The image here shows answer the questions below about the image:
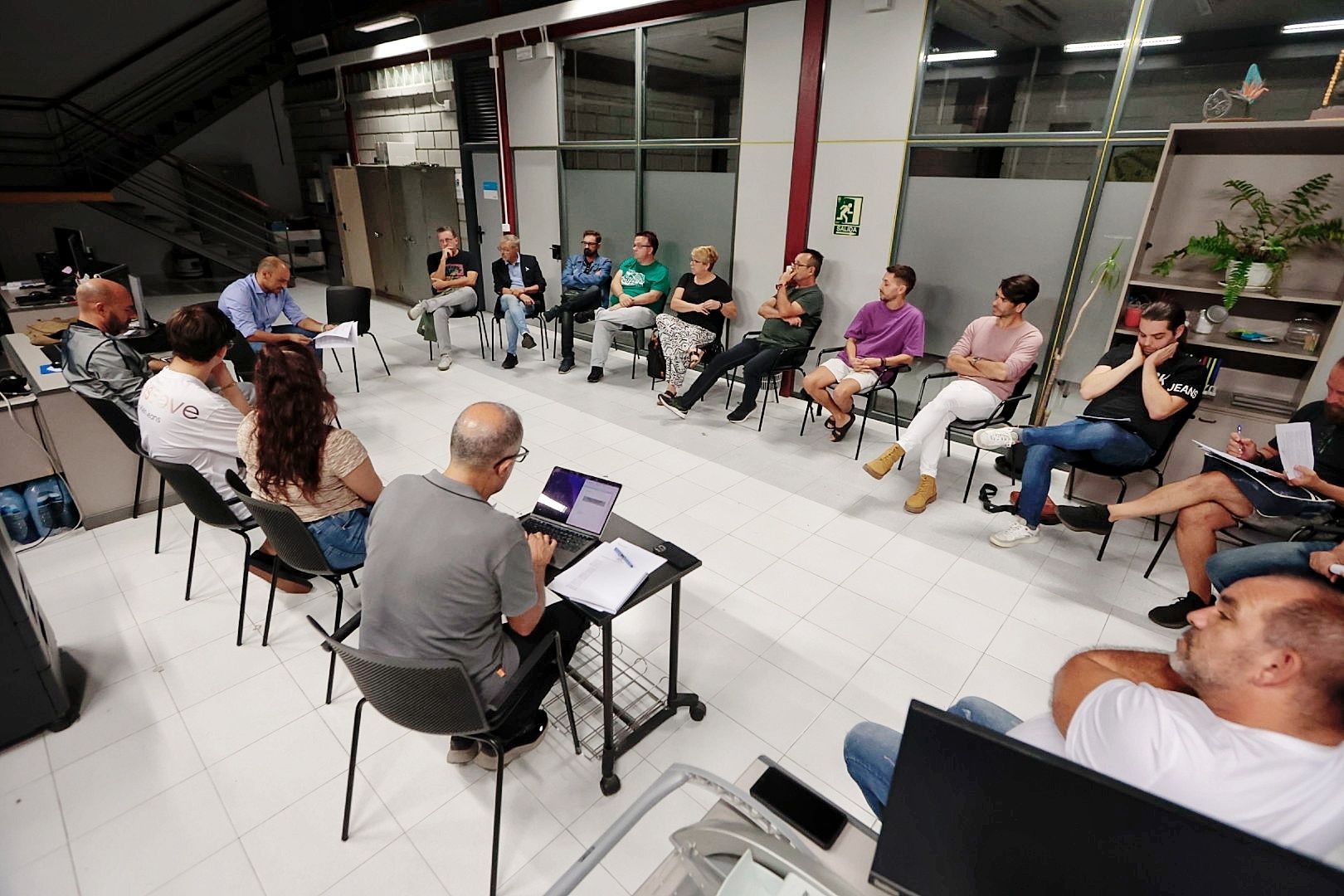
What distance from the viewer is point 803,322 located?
4730 mm

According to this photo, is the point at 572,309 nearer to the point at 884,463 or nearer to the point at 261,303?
the point at 261,303

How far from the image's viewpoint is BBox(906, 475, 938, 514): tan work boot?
3666 mm

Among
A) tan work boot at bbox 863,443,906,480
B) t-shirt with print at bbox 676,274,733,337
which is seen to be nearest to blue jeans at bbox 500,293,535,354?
t-shirt with print at bbox 676,274,733,337

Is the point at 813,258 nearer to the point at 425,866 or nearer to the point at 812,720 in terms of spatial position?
the point at 812,720

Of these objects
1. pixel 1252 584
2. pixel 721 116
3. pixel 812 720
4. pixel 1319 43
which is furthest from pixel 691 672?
pixel 721 116

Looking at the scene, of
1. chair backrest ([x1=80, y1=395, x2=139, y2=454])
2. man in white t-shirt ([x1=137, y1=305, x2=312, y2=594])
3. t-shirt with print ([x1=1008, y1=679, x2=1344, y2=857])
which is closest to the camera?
t-shirt with print ([x1=1008, y1=679, x2=1344, y2=857])

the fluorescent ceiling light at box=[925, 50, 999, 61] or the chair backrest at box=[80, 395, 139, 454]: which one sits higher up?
the fluorescent ceiling light at box=[925, 50, 999, 61]

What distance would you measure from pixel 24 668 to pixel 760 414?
13.8ft

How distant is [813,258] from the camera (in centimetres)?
463

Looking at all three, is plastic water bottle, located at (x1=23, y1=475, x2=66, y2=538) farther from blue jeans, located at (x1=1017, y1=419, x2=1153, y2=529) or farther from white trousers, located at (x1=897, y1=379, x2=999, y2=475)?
blue jeans, located at (x1=1017, y1=419, x2=1153, y2=529)

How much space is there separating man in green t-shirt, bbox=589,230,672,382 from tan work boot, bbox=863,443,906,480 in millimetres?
2614

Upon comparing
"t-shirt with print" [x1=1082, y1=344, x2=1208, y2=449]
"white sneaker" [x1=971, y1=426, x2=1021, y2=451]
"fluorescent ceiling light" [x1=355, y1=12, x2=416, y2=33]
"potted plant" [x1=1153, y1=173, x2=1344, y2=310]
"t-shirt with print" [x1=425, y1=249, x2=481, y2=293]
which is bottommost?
"white sneaker" [x1=971, y1=426, x2=1021, y2=451]

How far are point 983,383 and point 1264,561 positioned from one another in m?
1.62

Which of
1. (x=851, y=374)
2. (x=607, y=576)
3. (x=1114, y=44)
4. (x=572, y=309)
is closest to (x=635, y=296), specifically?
(x=572, y=309)
